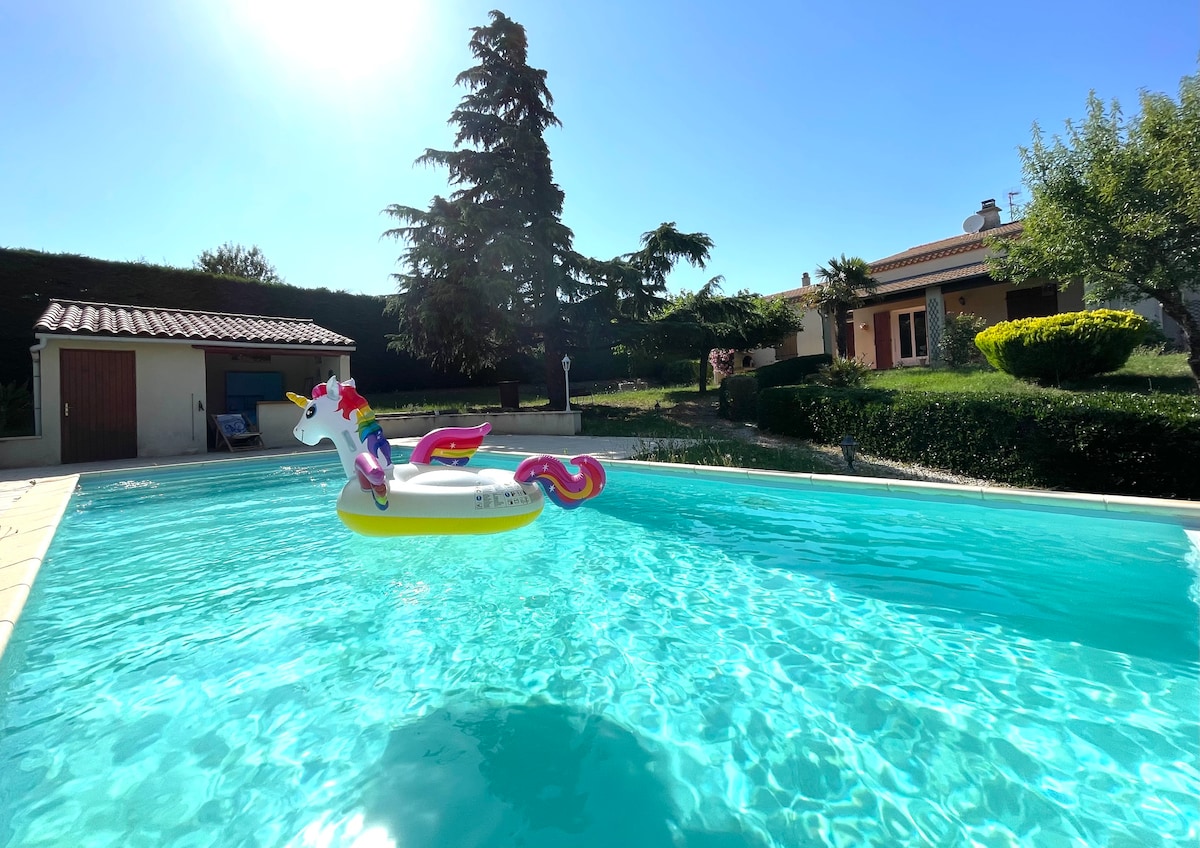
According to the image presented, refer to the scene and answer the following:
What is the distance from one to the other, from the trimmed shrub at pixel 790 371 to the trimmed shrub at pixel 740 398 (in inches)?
80.3

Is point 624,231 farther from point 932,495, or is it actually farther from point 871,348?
point 932,495

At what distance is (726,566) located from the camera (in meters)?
5.43

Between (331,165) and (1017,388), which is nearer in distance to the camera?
(331,165)

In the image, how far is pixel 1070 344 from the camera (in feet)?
42.3

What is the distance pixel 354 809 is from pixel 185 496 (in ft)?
31.4

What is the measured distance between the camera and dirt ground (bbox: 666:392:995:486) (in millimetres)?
8914

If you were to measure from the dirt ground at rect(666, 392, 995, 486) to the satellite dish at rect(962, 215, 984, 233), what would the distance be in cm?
1784

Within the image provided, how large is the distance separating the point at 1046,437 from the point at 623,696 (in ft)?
24.6

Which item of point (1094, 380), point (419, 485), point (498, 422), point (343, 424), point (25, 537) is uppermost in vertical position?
point (1094, 380)

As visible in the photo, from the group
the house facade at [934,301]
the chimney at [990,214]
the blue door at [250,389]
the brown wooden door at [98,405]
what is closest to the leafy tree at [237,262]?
the blue door at [250,389]

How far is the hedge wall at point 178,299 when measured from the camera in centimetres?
1633

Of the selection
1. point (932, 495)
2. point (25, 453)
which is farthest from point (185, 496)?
point (932, 495)

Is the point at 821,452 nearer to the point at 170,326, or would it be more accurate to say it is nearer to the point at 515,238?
the point at 515,238

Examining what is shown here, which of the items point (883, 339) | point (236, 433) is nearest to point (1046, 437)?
point (883, 339)
